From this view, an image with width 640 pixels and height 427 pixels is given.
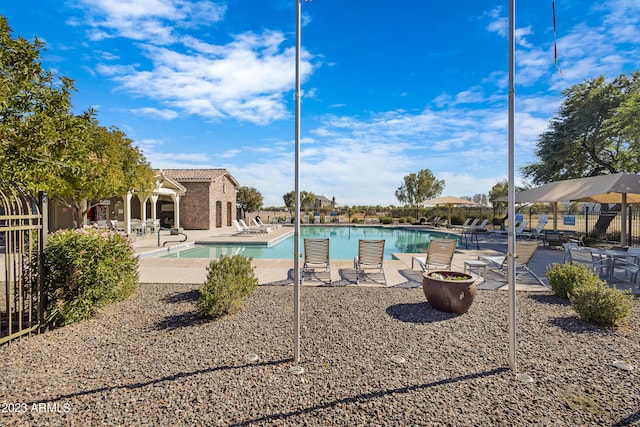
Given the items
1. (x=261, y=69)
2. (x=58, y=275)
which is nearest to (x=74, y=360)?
(x=58, y=275)

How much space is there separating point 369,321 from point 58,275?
4.30 m

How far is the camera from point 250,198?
39.0 meters

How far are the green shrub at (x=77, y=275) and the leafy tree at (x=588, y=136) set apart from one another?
69.2 feet

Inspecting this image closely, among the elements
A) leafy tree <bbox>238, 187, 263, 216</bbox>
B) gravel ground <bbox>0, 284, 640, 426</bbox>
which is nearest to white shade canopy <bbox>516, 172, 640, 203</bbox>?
gravel ground <bbox>0, 284, 640, 426</bbox>

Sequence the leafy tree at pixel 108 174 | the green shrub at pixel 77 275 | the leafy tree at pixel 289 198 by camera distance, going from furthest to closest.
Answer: the leafy tree at pixel 289 198, the leafy tree at pixel 108 174, the green shrub at pixel 77 275

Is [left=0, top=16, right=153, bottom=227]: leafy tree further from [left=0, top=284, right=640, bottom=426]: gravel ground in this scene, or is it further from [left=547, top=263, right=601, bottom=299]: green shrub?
[left=547, top=263, right=601, bottom=299]: green shrub

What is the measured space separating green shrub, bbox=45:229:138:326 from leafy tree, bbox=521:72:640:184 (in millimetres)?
21105

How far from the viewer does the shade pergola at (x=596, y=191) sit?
29.2 feet

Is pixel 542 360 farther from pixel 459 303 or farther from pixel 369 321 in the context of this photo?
pixel 369 321

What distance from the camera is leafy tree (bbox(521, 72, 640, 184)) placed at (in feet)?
53.7

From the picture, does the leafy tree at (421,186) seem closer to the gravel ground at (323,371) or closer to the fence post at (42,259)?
the gravel ground at (323,371)

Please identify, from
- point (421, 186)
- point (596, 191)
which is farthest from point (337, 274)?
point (421, 186)

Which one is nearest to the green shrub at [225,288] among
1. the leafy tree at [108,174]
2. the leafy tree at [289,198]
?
the leafy tree at [108,174]

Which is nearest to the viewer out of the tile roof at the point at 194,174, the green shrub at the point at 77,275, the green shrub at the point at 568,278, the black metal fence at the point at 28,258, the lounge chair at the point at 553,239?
the black metal fence at the point at 28,258
